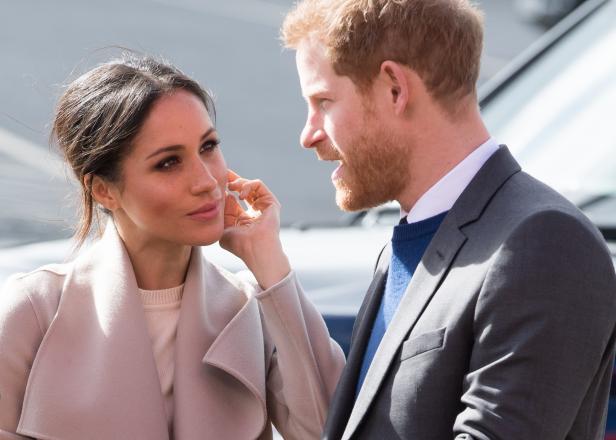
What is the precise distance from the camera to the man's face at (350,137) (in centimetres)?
280

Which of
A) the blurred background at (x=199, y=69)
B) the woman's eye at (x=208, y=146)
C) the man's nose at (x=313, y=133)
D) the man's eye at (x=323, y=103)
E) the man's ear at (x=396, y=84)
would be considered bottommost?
the blurred background at (x=199, y=69)

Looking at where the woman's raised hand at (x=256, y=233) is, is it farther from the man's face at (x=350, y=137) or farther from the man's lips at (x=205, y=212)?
the man's face at (x=350, y=137)

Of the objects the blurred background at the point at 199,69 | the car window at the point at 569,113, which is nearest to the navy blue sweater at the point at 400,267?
the car window at the point at 569,113

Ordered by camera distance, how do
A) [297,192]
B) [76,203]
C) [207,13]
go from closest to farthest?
[76,203]
[297,192]
[207,13]

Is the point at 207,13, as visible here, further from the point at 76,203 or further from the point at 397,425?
the point at 397,425

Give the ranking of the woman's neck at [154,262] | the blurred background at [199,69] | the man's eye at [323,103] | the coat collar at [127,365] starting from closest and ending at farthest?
the man's eye at [323,103]
the coat collar at [127,365]
the woman's neck at [154,262]
the blurred background at [199,69]

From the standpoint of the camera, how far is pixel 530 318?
Result: 7.98 feet

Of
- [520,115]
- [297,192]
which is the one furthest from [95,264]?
[297,192]

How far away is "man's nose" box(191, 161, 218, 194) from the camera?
3086 millimetres

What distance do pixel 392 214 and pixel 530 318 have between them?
6.21ft

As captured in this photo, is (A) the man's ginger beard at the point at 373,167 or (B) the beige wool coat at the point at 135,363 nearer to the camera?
(A) the man's ginger beard at the point at 373,167

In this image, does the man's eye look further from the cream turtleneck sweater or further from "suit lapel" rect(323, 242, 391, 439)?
the cream turtleneck sweater

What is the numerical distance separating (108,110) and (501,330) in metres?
1.19

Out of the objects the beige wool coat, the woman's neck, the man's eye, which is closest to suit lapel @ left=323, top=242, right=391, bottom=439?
the beige wool coat
